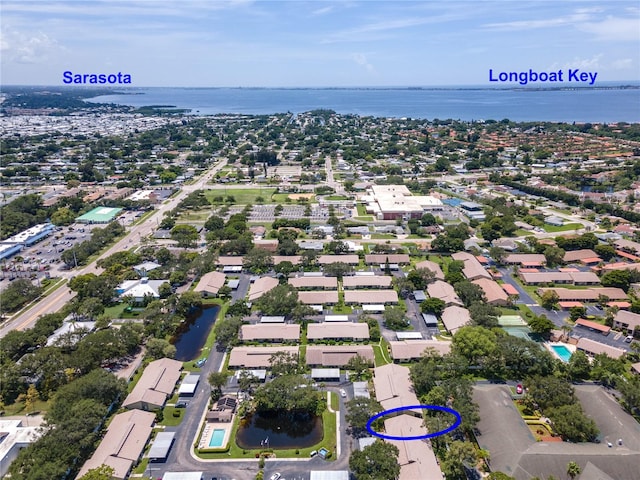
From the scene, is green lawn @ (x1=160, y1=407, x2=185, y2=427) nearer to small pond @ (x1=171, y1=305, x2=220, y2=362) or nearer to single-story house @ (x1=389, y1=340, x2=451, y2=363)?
small pond @ (x1=171, y1=305, x2=220, y2=362)

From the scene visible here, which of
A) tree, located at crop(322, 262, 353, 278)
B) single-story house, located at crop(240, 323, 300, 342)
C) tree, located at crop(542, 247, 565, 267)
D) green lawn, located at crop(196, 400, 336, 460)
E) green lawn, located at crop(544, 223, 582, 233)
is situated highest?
green lawn, located at crop(544, 223, 582, 233)

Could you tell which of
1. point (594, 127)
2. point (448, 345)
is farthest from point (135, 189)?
point (594, 127)

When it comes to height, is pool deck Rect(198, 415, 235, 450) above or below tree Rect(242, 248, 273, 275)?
below

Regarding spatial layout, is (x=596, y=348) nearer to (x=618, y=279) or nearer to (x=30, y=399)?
(x=618, y=279)

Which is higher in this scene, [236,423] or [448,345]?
[448,345]

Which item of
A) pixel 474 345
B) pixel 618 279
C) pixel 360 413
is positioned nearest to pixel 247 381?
pixel 360 413

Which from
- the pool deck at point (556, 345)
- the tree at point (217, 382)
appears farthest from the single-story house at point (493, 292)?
the tree at point (217, 382)

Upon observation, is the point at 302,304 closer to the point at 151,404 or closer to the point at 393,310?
the point at 393,310

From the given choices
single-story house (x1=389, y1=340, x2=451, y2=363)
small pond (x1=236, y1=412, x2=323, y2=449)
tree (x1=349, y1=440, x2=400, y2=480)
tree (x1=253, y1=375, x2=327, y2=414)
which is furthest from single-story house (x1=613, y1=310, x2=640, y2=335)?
small pond (x1=236, y1=412, x2=323, y2=449)
